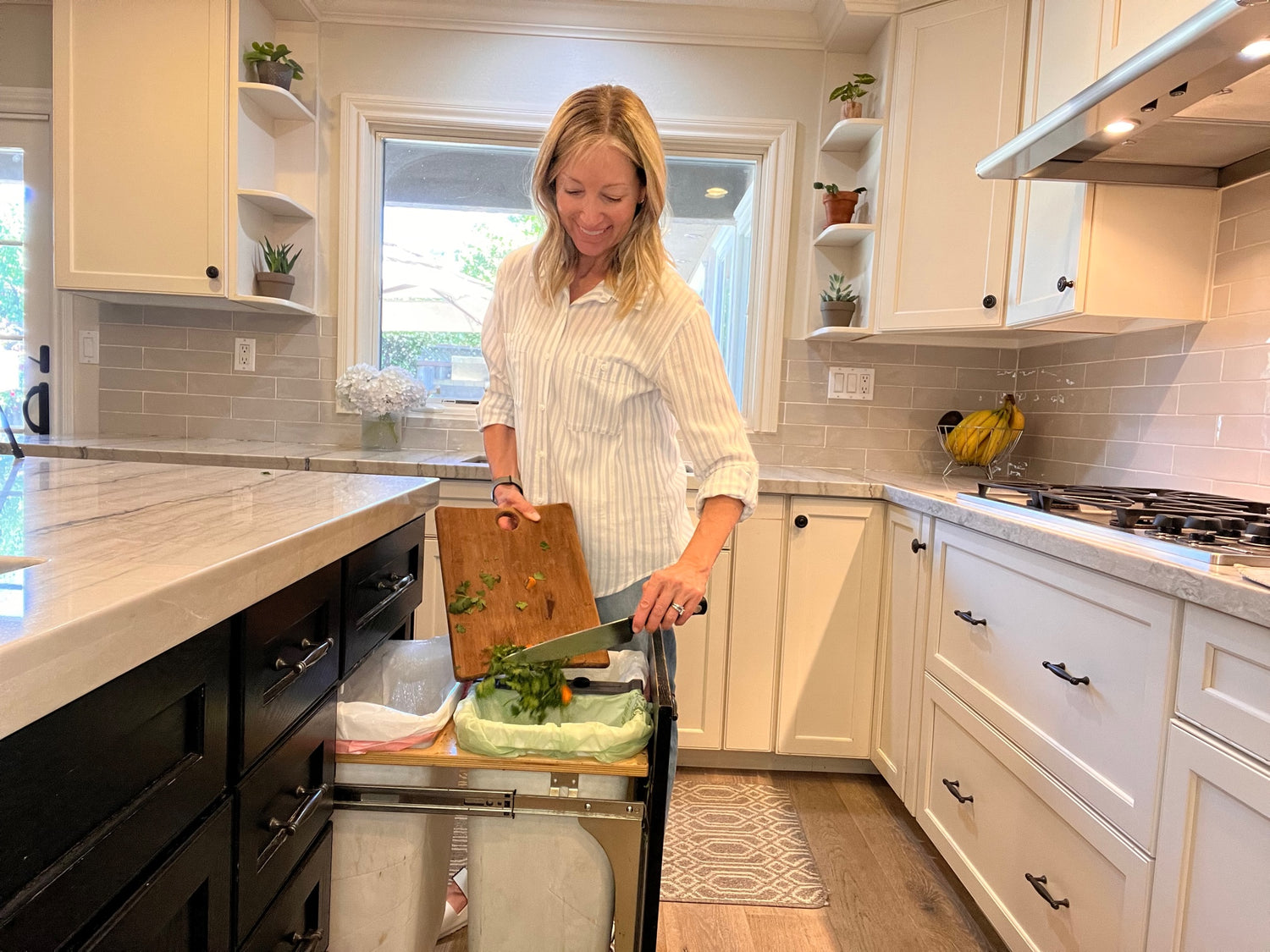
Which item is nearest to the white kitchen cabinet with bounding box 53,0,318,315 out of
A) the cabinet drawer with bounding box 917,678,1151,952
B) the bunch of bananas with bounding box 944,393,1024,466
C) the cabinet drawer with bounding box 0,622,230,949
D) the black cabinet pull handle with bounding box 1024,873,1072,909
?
the cabinet drawer with bounding box 0,622,230,949

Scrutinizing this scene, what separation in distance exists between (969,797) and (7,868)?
178 cm

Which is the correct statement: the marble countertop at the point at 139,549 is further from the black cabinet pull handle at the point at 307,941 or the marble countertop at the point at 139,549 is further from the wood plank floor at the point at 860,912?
the wood plank floor at the point at 860,912

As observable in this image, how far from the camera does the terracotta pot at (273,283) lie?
2.71 m

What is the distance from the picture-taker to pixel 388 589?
1379mm

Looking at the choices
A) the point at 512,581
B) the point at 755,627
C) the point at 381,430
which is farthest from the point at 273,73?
the point at 755,627

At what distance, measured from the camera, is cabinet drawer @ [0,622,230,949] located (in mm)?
526

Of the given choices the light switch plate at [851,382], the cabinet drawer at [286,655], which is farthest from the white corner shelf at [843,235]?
the cabinet drawer at [286,655]

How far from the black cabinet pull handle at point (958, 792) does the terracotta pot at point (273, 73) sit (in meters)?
2.77

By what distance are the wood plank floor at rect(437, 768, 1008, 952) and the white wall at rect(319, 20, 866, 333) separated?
7.37ft

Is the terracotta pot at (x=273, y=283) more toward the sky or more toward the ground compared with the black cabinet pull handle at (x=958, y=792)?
more toward the sky

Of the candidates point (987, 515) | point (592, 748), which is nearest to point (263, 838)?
point (592, 748)

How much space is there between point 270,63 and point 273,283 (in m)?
0.68

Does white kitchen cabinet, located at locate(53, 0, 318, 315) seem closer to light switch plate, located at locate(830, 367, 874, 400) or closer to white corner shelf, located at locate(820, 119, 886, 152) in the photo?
white corner shelf, located at locate(820, 119, 886, 152)

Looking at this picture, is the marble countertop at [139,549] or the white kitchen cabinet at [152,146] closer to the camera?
the marble countertop at [139,549]
